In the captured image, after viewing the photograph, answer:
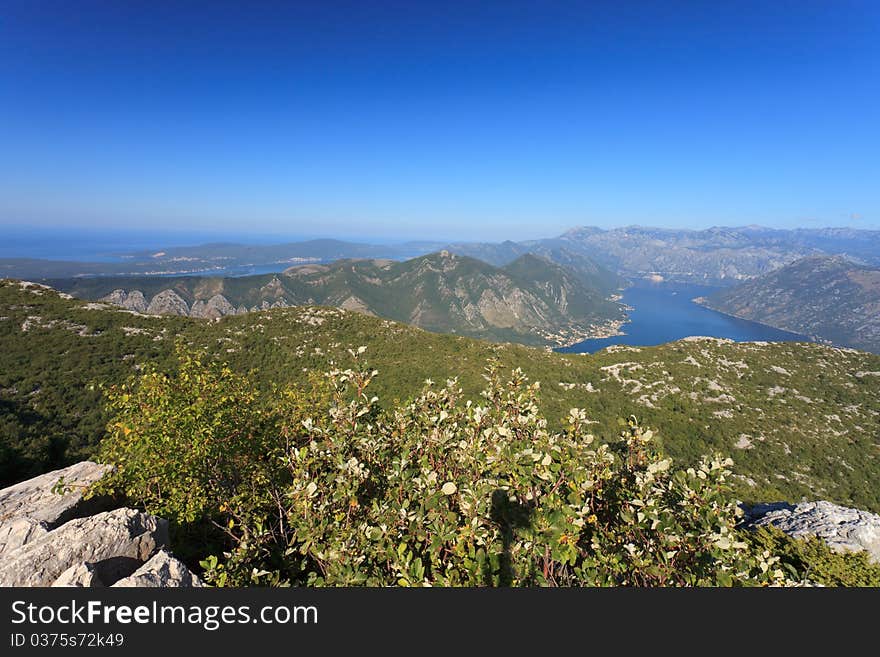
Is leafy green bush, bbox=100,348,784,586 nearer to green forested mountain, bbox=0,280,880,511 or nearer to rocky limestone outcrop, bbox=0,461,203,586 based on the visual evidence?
rocky limestone outcrop, bbox=0,461,203,586

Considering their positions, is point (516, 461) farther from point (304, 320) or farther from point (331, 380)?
point (304, 320)

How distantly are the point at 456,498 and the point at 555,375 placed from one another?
263 ft

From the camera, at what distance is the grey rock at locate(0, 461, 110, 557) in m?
9.04

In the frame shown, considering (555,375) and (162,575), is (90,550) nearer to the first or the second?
(162,575)

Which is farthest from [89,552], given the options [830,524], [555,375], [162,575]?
[555,375]

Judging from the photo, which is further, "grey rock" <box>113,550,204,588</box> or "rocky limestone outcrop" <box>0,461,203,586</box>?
"rocky limestone outcrop" <box>0,461,203,586</box>

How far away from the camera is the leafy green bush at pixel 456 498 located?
618cm

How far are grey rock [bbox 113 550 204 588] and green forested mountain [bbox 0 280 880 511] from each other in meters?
45.9

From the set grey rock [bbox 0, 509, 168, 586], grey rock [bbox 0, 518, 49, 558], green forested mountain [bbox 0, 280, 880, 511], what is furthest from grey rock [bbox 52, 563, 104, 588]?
green forested mountain [bbox 0, 280, 880, 511]

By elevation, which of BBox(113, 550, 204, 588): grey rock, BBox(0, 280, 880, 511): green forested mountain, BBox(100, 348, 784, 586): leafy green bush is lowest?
BBox(0, 280, 880, 511): green forested mountain

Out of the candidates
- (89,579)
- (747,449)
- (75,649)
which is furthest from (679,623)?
(747,449)

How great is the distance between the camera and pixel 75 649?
423 centimetres

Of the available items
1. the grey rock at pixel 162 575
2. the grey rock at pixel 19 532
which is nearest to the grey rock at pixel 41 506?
the grey rock at pixel 19 532

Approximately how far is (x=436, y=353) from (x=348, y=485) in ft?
250
